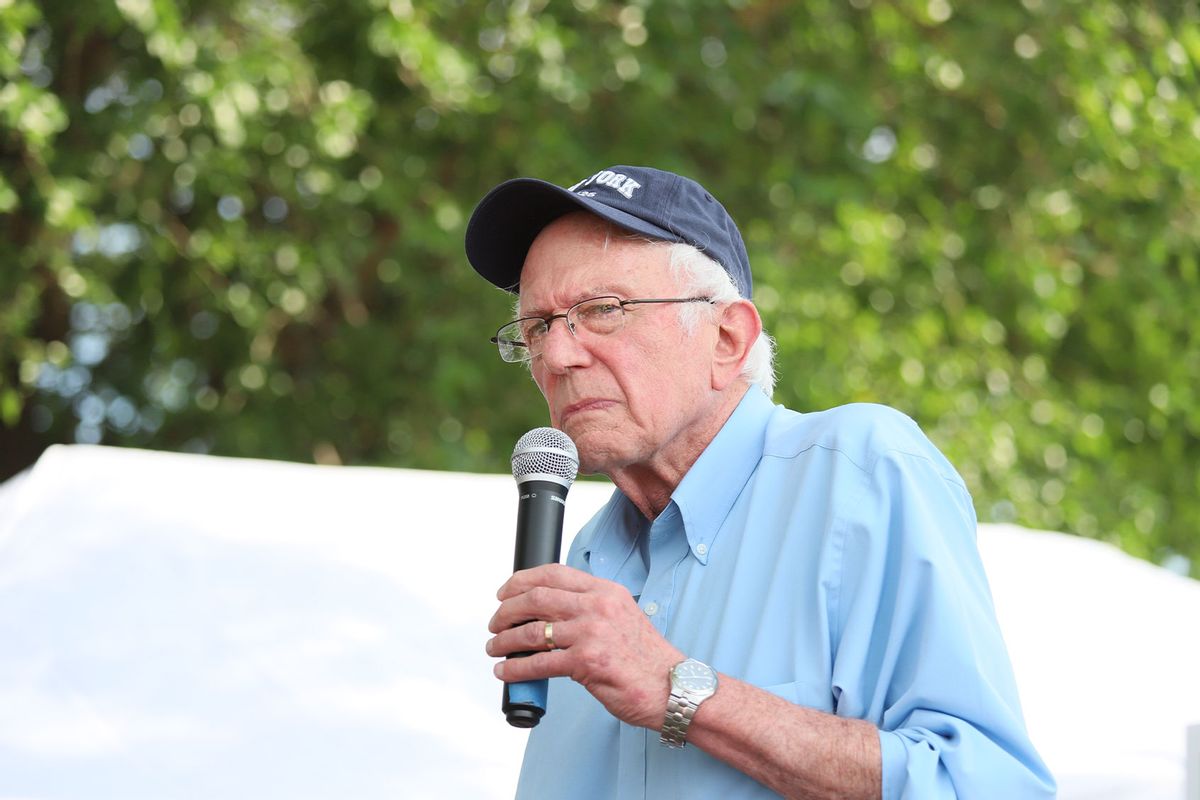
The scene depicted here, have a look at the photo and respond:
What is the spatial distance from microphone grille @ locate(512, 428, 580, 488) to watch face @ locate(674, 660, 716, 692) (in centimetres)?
36

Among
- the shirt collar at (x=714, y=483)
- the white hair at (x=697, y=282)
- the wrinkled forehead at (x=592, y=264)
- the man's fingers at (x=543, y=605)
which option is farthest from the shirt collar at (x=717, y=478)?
the man's fingers at (x=543, y=605)

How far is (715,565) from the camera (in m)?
1.98

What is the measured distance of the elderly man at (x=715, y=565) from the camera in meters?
1.67

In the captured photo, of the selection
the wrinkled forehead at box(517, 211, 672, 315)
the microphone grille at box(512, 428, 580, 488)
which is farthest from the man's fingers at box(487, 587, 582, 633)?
the wrinkled forehead at box(517, 211, 672, 315)

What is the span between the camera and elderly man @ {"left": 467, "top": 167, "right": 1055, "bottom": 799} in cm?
167

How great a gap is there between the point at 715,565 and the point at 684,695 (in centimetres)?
33

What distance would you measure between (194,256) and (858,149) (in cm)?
366

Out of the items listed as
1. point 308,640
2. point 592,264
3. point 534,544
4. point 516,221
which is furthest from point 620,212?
point 308,640

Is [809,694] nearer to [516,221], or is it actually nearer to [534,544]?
[534,544]

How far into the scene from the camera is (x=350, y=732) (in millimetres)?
3264

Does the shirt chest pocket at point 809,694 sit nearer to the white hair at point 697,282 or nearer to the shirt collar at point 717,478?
the shirt collar at point 717,478

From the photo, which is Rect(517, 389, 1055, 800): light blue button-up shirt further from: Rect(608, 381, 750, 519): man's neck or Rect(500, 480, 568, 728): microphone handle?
Rect(500, 480, 568, 728): microphone handle

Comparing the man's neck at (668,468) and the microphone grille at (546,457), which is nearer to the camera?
the microphone grille at (546,457)

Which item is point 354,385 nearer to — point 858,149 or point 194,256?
point 194,256
